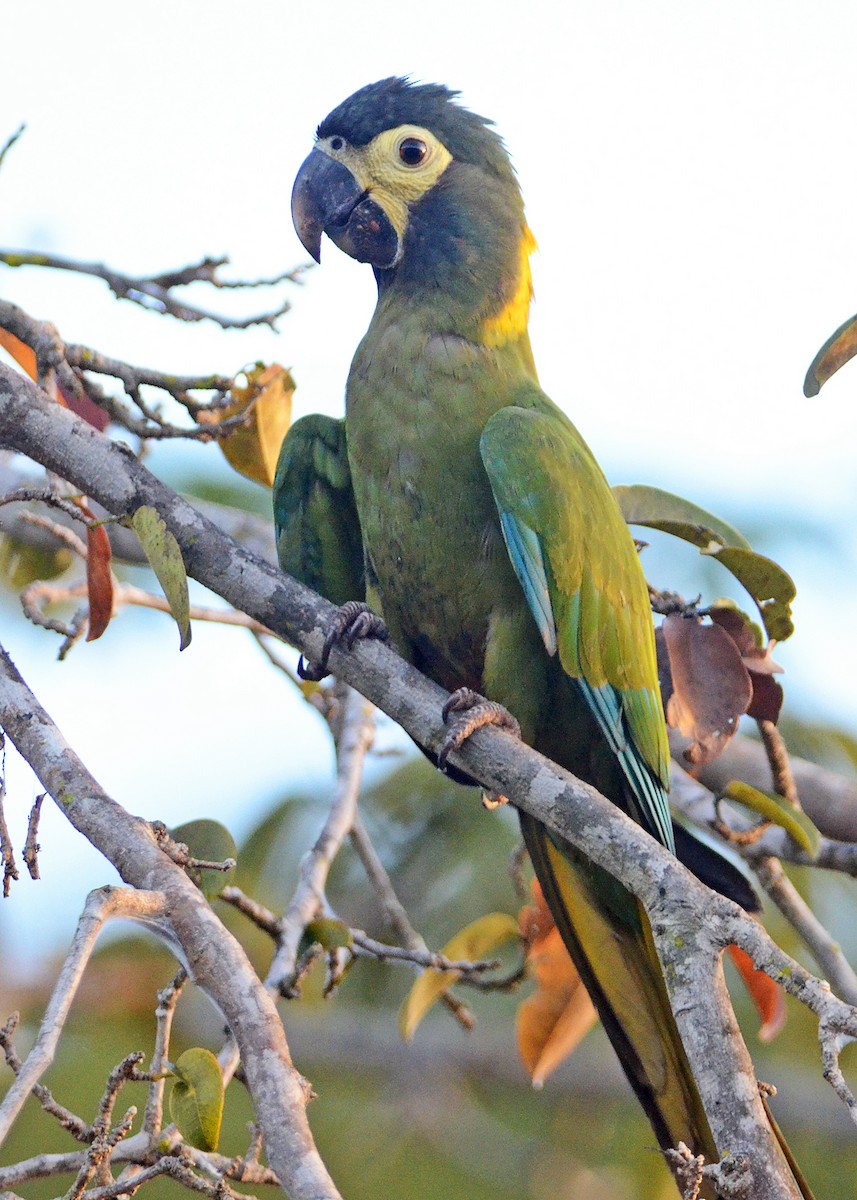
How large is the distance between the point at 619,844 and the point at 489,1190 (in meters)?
3.05

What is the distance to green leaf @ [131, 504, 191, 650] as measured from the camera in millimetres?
2010

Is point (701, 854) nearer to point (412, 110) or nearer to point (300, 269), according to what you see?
point (300, 269)

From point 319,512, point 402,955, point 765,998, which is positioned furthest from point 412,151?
point 765,998

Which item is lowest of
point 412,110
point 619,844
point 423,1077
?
point 423,1077

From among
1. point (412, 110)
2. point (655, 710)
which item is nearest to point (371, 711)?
point (655, 710)

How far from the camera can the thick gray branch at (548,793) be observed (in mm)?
1553

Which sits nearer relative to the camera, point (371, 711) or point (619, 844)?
point (619, 844)

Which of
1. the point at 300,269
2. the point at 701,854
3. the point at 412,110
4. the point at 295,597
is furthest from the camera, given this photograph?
the point at 412,110

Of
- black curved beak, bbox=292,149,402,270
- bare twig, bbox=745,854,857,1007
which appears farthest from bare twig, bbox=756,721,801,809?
black curved beak, bbox=292,149,402,270

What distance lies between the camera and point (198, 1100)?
5.34 feet

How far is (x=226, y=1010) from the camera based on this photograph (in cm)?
163

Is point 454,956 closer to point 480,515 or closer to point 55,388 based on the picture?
point 480,515

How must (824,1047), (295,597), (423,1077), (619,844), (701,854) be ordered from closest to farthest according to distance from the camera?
(824,1047), (619,844), (295,597), (701,854), (423,1077)

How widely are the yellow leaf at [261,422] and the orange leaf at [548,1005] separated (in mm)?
1190
